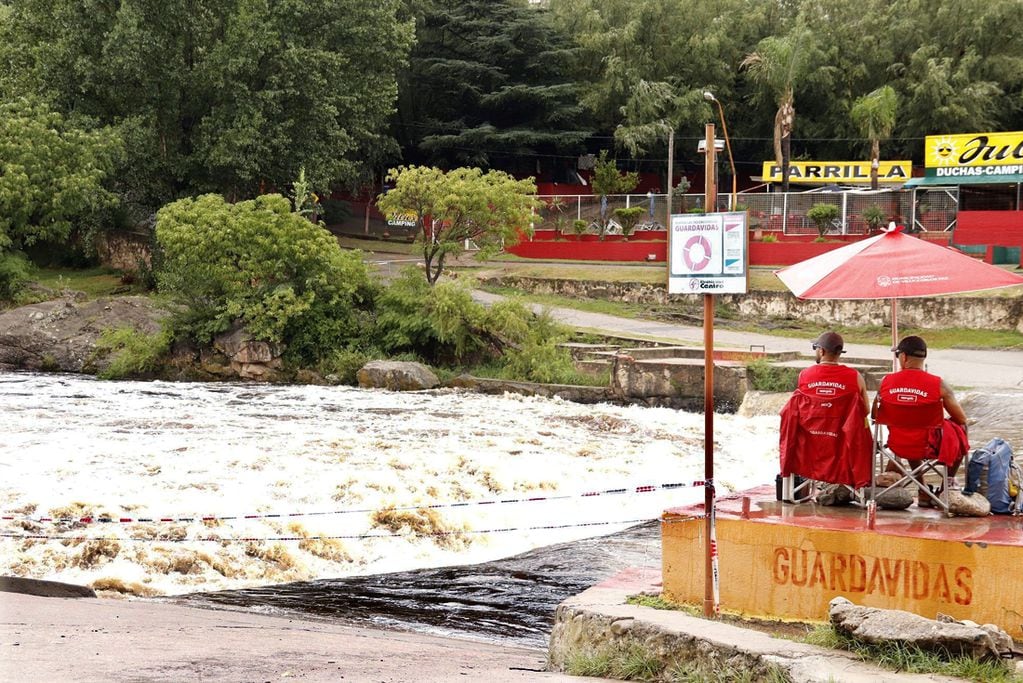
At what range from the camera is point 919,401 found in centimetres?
860

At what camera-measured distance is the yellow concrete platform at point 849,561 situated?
24.3ft

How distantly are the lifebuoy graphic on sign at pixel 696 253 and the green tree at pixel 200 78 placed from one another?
33.0 meters

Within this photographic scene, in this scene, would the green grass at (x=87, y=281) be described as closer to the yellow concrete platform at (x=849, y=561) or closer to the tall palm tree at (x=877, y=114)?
the tall palm tree at (x=877, y=114)

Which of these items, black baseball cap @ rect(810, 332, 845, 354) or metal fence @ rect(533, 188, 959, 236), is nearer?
black baseball cap @ rect(810, 332, 845, 354)

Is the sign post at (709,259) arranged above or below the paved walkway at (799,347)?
above

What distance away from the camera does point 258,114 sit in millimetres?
39281

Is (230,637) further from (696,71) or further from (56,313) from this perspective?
(696,71)

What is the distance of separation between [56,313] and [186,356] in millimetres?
5248

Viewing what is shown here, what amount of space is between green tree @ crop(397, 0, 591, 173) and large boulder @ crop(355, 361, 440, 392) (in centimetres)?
2919

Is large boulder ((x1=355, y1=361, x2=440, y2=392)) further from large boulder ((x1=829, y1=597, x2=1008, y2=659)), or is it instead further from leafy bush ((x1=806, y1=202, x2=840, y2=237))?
large boulder ((x1=829, y1=597, x2=1008, y2=659))

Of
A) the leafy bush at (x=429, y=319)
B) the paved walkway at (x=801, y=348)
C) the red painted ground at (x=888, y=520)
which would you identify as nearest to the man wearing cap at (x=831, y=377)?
the red painted ground at (x=888, y=520)

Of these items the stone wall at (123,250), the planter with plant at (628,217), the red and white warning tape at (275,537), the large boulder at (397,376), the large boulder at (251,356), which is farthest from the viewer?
the planter with plant at (628,217)

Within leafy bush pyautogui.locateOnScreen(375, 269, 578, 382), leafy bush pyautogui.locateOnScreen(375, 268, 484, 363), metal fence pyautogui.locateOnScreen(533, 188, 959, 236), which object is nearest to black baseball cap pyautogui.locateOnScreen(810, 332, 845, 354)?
leafy bush pyautogui.locateOnScreen(375, 269, 578, 382)

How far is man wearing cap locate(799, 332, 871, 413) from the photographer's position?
8477 millimetres
